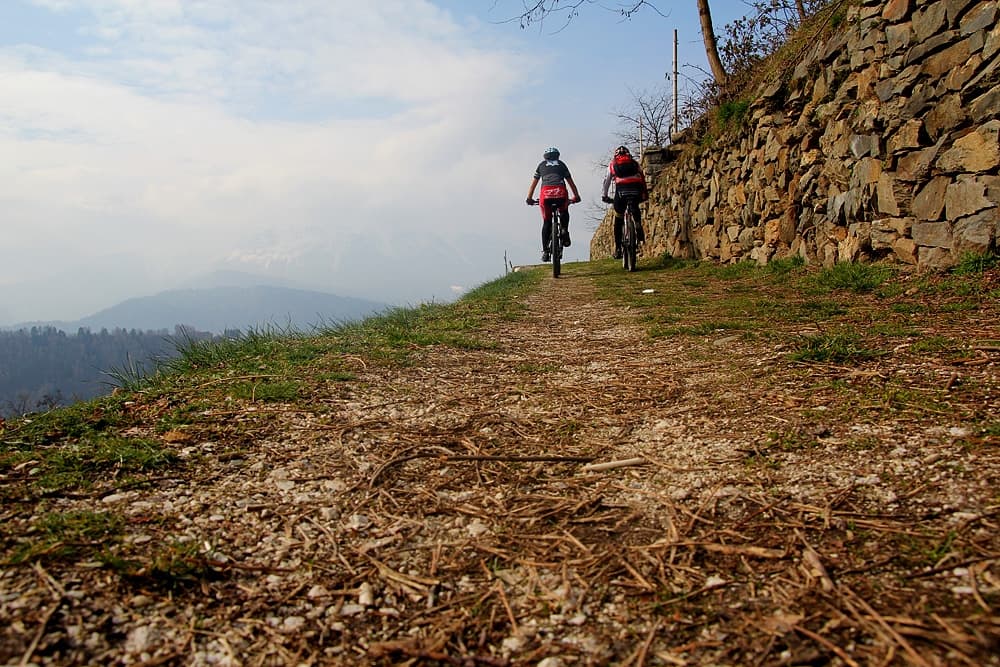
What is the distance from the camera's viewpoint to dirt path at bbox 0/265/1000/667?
4.33 ft

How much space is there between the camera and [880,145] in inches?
246

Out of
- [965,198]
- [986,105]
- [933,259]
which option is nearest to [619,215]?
[933,259]

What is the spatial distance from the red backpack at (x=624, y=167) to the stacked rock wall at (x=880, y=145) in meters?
1.75

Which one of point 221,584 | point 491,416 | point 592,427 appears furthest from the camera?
point 491,416

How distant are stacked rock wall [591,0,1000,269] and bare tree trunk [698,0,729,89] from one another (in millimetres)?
2171

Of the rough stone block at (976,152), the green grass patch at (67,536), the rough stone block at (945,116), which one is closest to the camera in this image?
the green grass patch at (67,536)

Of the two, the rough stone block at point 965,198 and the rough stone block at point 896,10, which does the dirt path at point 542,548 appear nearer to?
the rough stone block at point 965,198

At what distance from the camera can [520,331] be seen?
578 cm

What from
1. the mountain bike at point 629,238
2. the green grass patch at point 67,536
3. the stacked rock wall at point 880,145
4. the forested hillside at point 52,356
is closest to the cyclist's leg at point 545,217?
the mountain bike at point 629,238

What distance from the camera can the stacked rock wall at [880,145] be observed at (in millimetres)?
5051

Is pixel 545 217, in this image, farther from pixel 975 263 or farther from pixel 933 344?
pixel 933 344

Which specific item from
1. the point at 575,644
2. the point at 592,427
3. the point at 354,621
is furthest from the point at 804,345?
the point at 354,621

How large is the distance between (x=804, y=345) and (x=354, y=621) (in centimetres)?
318

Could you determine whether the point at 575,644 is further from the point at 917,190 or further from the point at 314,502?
the point at 917,190
